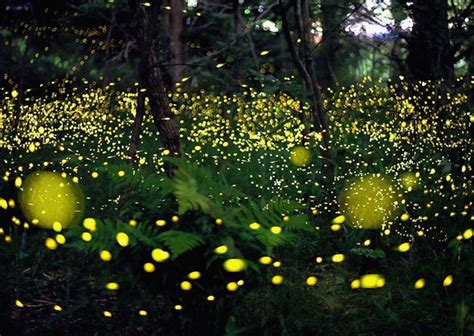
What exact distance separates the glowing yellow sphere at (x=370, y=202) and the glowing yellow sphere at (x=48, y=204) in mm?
2364

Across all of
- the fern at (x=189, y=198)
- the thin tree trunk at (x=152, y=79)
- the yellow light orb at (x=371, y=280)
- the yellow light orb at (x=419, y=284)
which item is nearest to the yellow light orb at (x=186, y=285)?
the fern at (x=189, y=198)

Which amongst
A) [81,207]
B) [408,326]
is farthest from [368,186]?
[81,207]

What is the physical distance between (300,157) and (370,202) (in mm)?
1770

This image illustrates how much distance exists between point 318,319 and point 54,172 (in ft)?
12.5

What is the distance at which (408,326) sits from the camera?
366 cm

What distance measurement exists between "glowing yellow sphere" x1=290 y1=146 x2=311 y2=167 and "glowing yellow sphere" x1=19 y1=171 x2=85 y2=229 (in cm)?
242

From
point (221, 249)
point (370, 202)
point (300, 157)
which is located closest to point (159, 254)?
point (221, 249)

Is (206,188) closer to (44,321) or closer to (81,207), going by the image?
(44,321)

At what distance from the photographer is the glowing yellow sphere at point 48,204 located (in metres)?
5.20

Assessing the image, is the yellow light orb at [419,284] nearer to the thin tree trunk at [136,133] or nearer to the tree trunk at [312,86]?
the tree trunk at [312,86]

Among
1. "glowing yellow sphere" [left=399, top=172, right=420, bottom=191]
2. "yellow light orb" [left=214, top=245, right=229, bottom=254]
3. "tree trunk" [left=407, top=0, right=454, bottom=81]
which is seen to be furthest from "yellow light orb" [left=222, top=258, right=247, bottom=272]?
"tree trunk" [left=407, top=0, right=454, bottom=81]

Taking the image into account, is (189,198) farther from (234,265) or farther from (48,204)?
(48,204)

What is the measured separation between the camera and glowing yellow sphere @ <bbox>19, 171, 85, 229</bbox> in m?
5.20

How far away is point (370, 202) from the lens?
212 inches
